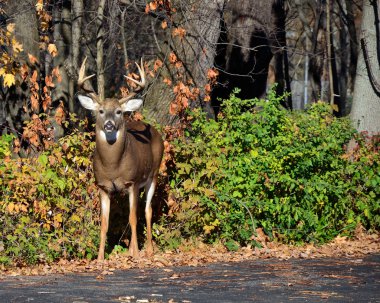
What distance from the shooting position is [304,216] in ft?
49.3

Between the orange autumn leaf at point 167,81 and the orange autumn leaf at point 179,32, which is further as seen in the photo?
the orange autumn leaf at point 167,81

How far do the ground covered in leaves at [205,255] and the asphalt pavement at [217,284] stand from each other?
17.3 inches

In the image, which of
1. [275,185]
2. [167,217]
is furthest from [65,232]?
[275,185]

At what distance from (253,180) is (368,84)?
18.2ft

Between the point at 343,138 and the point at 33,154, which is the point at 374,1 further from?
the point at 33,154

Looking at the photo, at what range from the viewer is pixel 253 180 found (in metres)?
14.9

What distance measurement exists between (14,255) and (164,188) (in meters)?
3.13

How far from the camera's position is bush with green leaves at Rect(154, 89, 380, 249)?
14.8m

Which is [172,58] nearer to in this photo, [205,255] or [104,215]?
[104,215]

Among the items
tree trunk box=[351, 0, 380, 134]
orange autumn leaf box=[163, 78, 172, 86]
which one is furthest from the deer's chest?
tree trunk box=[351, 0, 380, 134]

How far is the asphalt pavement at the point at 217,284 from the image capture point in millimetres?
10062

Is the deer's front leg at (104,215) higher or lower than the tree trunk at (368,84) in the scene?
lower

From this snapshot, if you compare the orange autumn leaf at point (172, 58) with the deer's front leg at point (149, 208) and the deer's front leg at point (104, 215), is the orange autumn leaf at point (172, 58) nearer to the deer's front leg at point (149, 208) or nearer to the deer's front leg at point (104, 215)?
the deer's front leg at point (149, 208)

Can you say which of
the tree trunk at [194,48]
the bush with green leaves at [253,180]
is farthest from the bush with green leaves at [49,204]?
the tree trunk at [194,48]
